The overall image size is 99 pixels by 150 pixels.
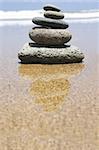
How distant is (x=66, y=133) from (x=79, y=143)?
416 millimetres

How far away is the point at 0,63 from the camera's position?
1258 cm

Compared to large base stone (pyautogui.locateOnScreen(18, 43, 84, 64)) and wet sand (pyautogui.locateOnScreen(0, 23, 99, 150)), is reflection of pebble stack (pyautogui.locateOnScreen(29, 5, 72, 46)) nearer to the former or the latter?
large base stone (pyautogui.locateOnScreen(18, 43, 84, 64))

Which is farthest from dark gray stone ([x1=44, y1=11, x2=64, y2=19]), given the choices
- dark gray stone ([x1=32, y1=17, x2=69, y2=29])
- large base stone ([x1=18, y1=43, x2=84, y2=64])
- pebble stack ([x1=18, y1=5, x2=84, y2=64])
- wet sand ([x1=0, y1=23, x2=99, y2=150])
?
wet sand ([x1=0, y1=23, x2=99, y2=150])

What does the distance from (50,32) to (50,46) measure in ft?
1.08

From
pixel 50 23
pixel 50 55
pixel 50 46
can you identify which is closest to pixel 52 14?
pixel 50 23

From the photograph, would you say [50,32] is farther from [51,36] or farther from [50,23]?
[50,23]

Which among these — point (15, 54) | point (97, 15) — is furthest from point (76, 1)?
point (15, 54)

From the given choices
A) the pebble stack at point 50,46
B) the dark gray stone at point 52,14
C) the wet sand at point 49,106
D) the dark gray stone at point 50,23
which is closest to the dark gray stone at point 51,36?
the pebble stack at point 50,46

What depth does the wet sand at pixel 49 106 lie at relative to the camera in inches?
229

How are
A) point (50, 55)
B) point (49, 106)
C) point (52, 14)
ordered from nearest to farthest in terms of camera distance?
point (49, 106) → point (50, 55) → point (52, 14)

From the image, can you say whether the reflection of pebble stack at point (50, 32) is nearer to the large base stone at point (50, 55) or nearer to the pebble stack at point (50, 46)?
the pebble stack at point (50, 46)

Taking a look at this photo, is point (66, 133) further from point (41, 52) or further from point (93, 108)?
point (41, 52)

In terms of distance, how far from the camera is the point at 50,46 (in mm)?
12438

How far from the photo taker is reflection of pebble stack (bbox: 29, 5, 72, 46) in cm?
1245
